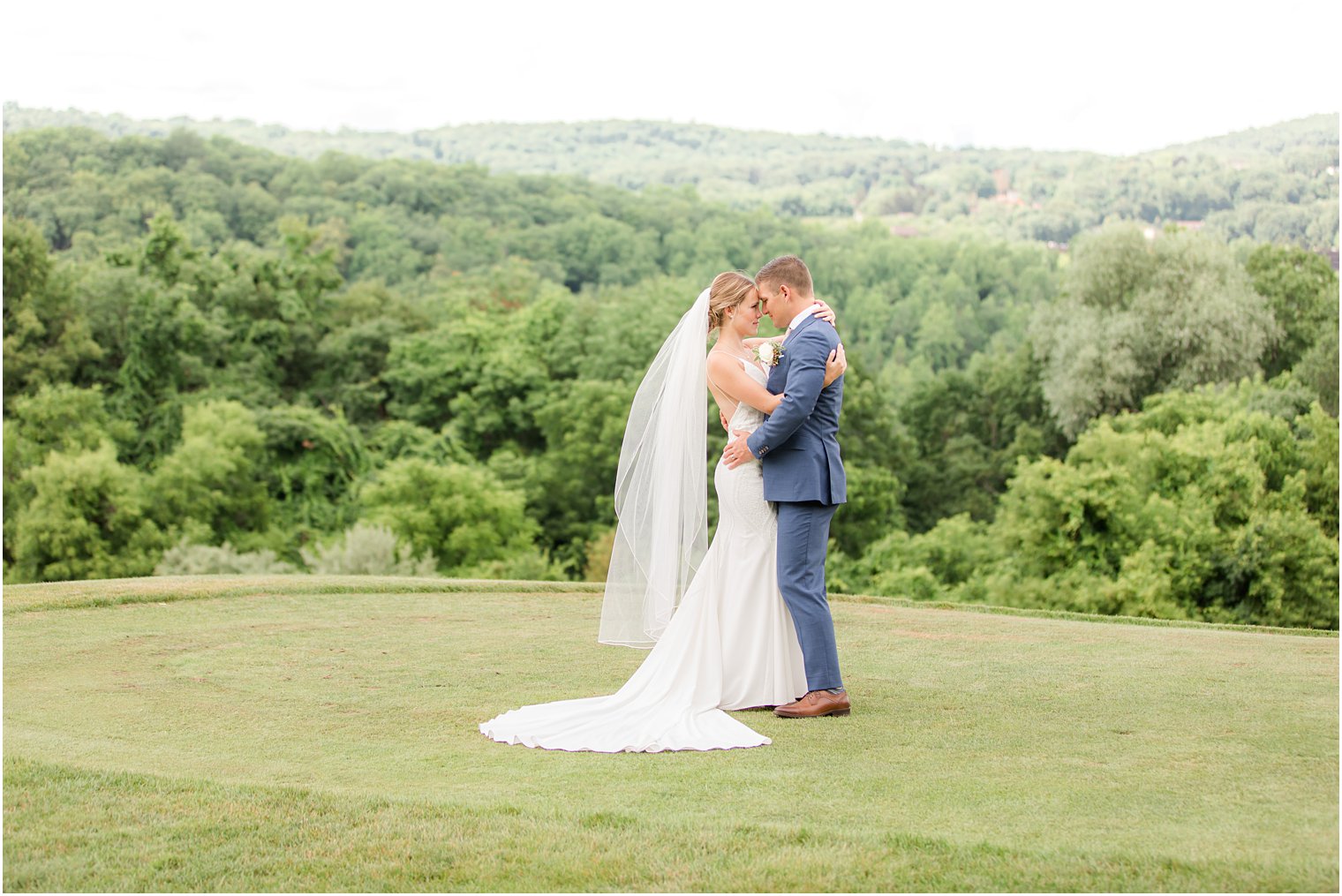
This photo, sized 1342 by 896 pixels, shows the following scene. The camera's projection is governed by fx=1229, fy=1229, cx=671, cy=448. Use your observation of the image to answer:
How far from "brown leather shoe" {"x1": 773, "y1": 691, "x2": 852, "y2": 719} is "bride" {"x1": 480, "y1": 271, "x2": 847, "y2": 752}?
10.6 inches

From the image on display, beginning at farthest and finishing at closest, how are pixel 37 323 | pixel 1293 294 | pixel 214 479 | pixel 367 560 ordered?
pixel 37 323 < pixel 1293 294 < pixel 214 479 < pixel 367 560

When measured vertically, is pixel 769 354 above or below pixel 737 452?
above

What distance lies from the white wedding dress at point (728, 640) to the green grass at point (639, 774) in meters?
0.29

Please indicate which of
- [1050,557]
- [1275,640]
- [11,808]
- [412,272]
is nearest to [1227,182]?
[1050,557]

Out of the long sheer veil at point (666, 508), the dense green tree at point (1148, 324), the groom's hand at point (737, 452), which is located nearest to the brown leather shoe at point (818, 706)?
the long sheer veil at point (666, 508)

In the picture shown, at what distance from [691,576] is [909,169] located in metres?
89.1

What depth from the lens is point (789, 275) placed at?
748cm

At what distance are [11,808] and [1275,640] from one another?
9373 mm

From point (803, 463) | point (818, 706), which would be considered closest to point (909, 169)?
point (803, 463)

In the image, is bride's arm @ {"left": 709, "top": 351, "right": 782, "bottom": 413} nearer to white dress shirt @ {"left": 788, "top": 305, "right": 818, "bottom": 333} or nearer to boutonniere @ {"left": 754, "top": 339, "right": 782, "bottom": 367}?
boutonniere @ {"left": 754, "top": 339, "right": 782, "bottom": 367}

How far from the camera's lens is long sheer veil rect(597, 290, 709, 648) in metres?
7.83

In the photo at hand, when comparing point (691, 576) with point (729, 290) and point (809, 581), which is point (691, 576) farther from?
point (729, 290)

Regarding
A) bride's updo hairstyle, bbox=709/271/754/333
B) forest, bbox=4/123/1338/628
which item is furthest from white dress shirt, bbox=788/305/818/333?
forest, bbox=4/123/1338/628

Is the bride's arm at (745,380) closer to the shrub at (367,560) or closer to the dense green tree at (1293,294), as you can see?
the shrub at (367,560)
